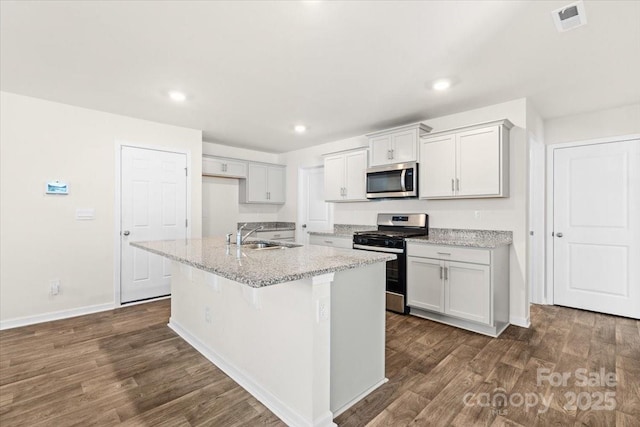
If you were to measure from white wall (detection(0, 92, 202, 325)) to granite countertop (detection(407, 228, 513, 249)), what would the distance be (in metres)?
3.59

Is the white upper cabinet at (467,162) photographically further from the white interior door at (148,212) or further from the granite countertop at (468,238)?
the white interior door at (148,212)

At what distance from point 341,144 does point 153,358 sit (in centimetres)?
381

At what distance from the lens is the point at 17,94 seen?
3154mm

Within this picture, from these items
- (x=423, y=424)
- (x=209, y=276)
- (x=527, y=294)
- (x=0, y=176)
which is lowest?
(x=423, y=424)

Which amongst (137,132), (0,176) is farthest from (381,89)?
(0,176)

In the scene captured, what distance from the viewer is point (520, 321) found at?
322 cm

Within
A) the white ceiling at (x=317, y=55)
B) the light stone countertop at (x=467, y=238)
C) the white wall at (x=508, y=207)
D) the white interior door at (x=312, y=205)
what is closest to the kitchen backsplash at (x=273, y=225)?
the white interior door at (x=312, y=205)

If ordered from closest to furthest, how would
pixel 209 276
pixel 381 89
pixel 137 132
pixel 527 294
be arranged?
pixel 209 276, pixel 381 89, pixel 527 294, pixel 137 132

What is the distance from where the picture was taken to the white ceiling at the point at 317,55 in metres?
1.87

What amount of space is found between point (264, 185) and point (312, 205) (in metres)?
0.96

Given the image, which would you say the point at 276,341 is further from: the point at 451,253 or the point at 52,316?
the point at 52,316

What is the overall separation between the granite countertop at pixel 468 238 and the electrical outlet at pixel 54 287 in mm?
3856

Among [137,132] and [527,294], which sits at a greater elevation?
[137,132]

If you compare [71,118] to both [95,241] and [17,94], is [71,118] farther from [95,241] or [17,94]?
[95,241]
